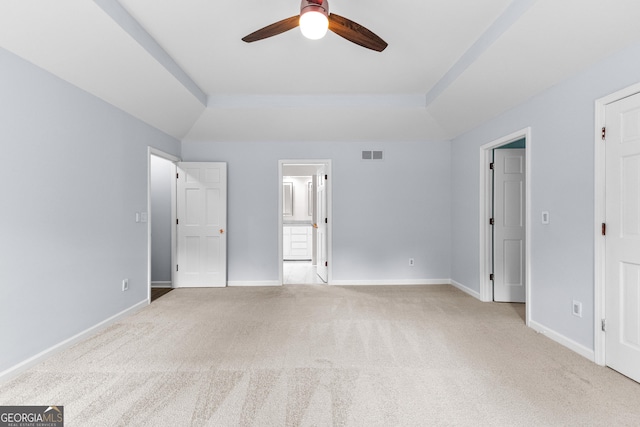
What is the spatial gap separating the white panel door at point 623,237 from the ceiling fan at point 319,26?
183 centimetres

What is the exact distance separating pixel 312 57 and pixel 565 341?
355cm

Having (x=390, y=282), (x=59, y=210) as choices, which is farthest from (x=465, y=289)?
(x=59, y=210)

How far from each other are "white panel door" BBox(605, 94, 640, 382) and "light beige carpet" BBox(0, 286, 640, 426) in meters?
0.18

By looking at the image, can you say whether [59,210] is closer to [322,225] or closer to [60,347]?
[60,347]

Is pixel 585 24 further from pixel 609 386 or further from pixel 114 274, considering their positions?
pixel 114 274

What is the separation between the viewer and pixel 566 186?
9.39 feet

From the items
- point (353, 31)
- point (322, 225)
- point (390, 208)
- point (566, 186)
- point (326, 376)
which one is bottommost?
point (326, 376)

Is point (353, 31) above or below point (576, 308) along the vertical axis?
above

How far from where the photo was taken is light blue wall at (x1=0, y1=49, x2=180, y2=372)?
2.32 metres

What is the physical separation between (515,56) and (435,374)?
8.89 feet

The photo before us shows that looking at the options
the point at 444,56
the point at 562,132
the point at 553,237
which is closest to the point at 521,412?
the point at 553,237

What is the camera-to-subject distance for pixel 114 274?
11.5 feet

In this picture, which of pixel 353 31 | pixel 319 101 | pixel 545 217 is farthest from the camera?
pixel 319 101

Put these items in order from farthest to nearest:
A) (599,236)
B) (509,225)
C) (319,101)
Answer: (319,101) < (509,225) < (599,236)
